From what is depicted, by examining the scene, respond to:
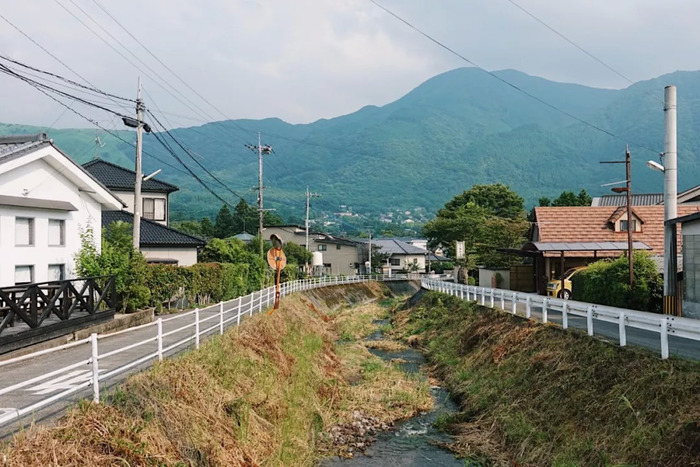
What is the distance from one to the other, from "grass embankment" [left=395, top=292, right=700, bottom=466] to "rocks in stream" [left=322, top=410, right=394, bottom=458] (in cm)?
174

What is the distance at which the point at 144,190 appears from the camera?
41219 mm

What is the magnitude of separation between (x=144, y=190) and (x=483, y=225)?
36.4 metres

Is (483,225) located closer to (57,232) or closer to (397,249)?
(397,249)

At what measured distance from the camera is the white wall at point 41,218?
56.6 feet

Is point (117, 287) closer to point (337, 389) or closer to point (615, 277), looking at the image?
point (337, 389)

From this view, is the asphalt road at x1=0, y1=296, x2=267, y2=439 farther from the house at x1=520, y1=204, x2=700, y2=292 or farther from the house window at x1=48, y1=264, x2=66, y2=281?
the house at x1=520, y1=204, x2=700, y2=292

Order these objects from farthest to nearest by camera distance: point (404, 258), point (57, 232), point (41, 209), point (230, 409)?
point (404, 258) < point (57, 232) < point (41, 209) < point (230, 409)

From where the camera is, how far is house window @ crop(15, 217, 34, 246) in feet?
59.0

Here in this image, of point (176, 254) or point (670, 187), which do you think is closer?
point (670, 187)

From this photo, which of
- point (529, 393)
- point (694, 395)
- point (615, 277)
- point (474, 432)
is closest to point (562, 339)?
point (529, 393)

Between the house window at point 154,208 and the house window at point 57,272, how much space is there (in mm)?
22167

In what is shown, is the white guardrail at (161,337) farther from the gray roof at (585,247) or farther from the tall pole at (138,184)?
the gray roof at (585,247)

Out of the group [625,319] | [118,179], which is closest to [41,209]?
[625,319]

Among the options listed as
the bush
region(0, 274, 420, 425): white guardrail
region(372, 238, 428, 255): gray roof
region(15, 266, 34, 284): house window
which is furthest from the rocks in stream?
region(372, 238, 428, 255): gray roof
